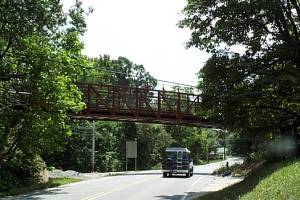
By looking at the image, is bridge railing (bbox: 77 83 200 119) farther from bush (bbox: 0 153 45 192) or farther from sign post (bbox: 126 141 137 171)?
sign post (bbox: 126 141 137 171)

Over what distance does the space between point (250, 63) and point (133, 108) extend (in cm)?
2122

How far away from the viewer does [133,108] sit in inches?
Answer: 1690

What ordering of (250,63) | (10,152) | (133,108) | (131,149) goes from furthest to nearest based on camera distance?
(131,149) < (133,108) < (10,152) < (250,63)

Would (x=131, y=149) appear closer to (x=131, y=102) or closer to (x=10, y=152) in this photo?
(x=131, y=102)

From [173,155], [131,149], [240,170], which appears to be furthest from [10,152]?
[131,149]

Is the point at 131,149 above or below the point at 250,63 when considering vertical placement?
below

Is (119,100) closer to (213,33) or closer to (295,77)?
(213,33)

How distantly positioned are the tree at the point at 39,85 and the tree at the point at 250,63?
590 centimetres

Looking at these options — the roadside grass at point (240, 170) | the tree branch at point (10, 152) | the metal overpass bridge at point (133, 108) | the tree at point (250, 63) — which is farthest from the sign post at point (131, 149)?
the tree at point (250, 63)

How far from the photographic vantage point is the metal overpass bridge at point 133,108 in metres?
40.2

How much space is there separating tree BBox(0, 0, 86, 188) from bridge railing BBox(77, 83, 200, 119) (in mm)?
9700

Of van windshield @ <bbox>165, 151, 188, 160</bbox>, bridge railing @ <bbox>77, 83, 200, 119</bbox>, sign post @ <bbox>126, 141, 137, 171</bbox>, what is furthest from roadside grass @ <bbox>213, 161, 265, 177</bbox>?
sign post @ <bbox>126, 141, 137, 171</bbox>

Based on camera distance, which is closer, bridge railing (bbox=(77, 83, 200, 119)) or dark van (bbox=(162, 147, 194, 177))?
bridge railing (bbox=(77, 83, 200, 119))

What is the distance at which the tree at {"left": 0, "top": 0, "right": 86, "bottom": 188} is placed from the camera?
26188 millimetres
